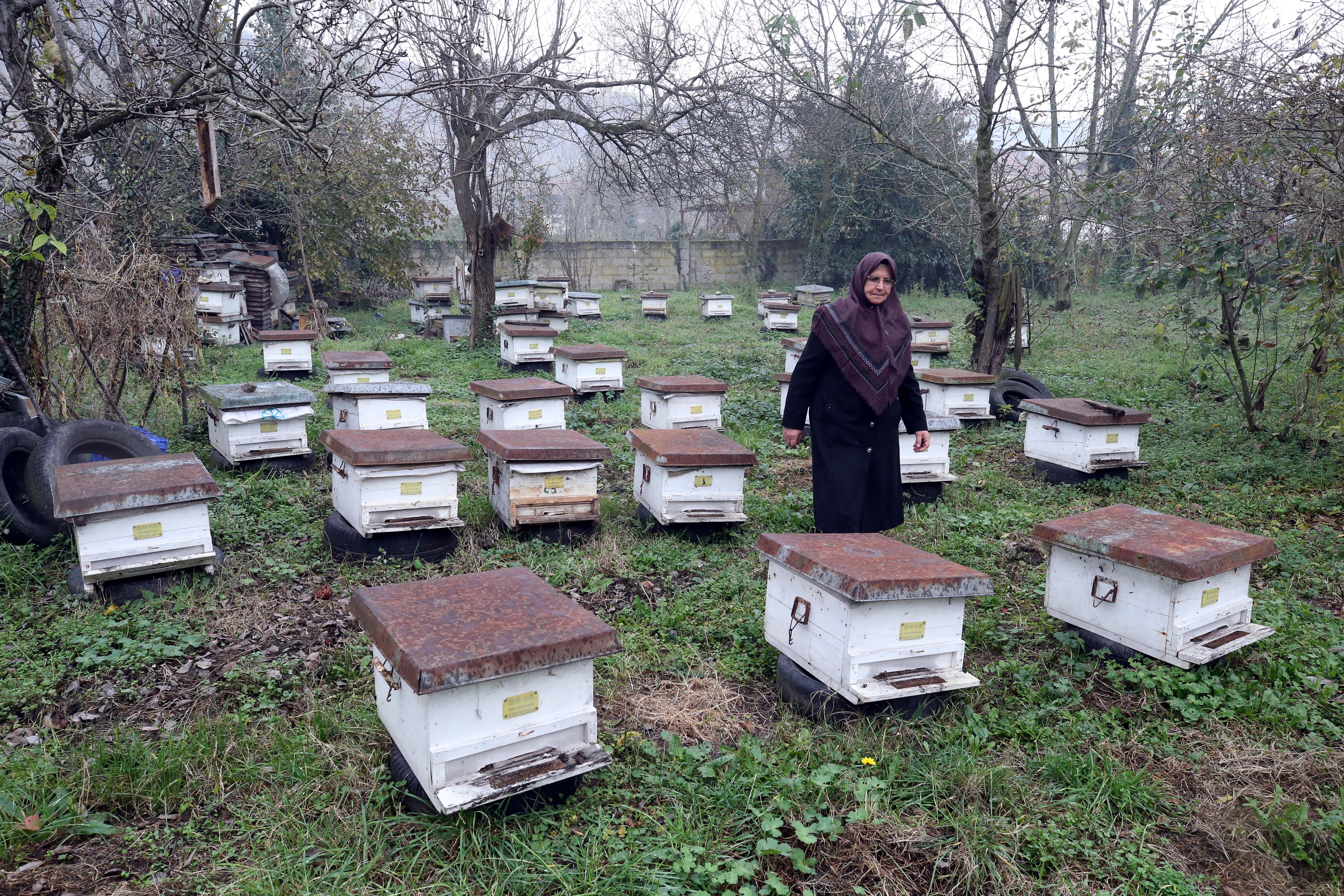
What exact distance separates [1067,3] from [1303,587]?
6.65 meters

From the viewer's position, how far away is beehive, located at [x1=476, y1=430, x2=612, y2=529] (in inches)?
213

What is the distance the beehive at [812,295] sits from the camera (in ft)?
62.1

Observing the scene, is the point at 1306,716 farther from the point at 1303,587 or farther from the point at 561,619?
the point at 561,619

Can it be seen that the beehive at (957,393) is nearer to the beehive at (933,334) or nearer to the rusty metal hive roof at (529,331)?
the beehive at (933,334)

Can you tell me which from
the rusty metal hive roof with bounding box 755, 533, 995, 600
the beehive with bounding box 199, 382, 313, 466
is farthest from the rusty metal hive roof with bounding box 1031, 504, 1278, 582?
the beehive with bounding box 199, 382, 313, 466

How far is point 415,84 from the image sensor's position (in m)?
6.05

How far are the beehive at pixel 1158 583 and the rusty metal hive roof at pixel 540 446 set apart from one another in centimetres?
279

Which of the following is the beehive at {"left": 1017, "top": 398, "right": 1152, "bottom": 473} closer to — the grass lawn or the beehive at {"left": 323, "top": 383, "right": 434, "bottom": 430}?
the grass lawn

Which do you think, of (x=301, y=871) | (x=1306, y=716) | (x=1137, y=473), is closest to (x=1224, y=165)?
(x=1137, y=473)

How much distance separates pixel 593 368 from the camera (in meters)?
10.0

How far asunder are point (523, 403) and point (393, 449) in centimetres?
239

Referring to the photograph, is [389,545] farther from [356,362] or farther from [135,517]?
[356,362]

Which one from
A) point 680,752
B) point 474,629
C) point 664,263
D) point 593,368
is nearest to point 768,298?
point 664,263

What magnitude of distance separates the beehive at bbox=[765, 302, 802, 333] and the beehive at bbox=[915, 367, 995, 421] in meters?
7.39
